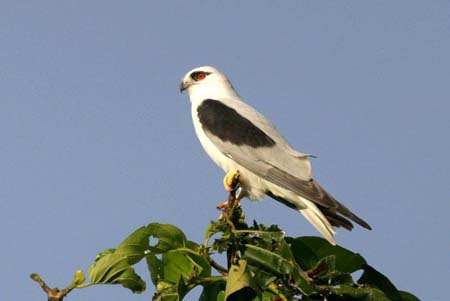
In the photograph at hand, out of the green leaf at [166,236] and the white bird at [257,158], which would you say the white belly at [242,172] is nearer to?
the white bird at [257,158]

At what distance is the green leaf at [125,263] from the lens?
3436 mm

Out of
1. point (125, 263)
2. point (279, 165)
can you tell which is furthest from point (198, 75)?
point (125, 263)

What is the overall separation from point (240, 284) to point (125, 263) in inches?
21.5

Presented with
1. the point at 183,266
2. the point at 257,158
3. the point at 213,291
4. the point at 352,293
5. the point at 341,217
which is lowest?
the point at 352,293

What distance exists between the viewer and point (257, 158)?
6902mm

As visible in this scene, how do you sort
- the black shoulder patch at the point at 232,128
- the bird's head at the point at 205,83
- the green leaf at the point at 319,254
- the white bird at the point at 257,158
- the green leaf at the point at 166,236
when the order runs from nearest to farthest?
the green leaf at the point at 166,236
the green leaf at the point at 319,254
the white bird at the point at 257,158
the black shoulder patch at the point at 232,128
the bird's head at the point at 205,83

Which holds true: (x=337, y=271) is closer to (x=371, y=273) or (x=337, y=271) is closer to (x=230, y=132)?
(x=371, y=273)

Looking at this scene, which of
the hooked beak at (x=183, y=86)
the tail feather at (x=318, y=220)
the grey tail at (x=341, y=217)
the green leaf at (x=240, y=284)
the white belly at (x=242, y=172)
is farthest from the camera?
the hooked beak at (x=183, y=86)

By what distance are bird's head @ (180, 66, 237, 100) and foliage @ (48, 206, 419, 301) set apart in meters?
4.41

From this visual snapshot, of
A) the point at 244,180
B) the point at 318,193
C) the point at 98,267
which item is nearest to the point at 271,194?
the point at 244,180

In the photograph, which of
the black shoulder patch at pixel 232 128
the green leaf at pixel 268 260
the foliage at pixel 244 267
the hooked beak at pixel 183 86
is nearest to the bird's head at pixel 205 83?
the hooked beak at pixel 183 86

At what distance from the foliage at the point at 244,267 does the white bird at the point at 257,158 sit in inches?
80.8

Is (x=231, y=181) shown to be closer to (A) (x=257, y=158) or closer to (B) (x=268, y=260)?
(A) (x=257, y=158)

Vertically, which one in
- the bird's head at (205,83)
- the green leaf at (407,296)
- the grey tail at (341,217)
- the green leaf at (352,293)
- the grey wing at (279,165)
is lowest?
the green leaf at (352,293)
